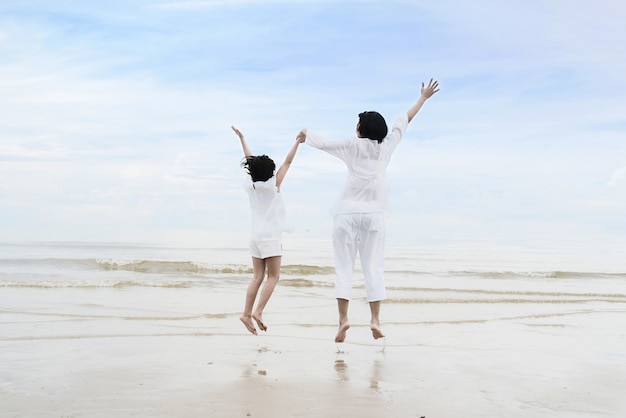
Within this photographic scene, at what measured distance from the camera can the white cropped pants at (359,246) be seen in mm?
6469

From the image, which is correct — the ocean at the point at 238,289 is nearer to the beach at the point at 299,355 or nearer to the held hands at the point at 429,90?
the beach at the point at 299,355

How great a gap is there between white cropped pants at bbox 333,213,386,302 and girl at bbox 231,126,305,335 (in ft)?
2.87

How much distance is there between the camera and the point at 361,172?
21.2 feet

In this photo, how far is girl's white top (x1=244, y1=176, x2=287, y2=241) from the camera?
7.19 metres

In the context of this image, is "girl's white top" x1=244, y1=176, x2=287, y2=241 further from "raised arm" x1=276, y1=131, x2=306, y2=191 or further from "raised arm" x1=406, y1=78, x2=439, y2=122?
"raised arm" x1=406, y1=78, x2=439, y2=122

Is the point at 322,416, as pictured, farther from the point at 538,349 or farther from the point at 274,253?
the point at 538,349

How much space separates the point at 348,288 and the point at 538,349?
96.6 inches

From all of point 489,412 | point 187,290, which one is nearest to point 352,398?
point 489,412

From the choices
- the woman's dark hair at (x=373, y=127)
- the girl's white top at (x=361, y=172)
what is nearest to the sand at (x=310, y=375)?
the girl's white top at (x=361, y=172)

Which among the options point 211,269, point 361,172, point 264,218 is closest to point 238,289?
point 211,269

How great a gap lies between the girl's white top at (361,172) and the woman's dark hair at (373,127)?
0.05 meters

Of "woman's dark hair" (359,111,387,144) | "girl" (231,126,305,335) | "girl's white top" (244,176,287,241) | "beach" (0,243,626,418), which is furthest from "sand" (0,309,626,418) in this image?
"woman's dark hair" (359,111,387,144)

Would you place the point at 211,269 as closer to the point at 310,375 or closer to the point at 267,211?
the point at 267,211

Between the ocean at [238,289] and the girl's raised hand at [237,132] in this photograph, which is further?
the ocean at [238,289]
